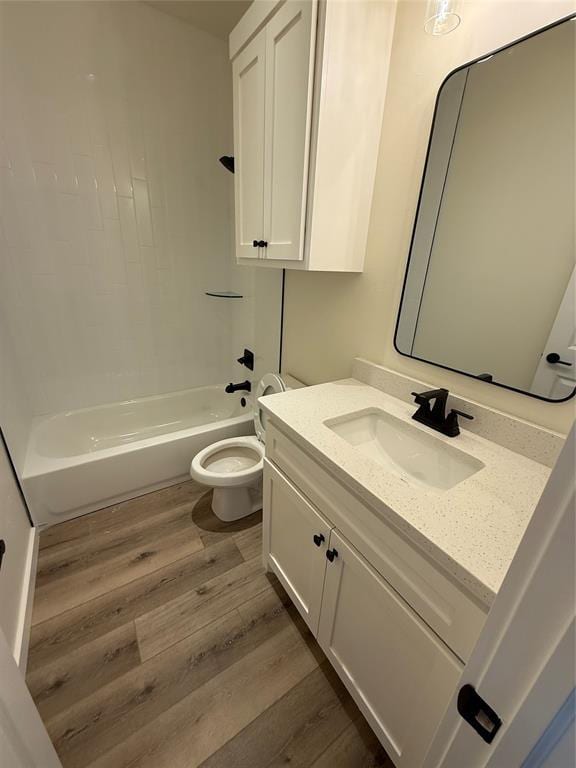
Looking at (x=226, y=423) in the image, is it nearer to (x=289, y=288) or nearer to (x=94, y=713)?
(x=289, y=288)

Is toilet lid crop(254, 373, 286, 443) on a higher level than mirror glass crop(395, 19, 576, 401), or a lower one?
lower

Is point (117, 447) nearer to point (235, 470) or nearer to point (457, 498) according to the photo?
point (235, 470)

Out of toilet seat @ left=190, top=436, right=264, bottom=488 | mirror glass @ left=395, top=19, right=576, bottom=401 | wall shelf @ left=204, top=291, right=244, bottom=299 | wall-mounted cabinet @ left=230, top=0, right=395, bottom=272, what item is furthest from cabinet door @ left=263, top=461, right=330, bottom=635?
wall shelf @ left=204, top=291, right=244, bottom=299

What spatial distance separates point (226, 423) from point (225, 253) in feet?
4.33

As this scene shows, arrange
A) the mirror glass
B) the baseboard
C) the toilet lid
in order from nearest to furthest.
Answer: the mirror glass
the baseboard
the toilet lid

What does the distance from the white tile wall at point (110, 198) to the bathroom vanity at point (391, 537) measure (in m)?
0.99

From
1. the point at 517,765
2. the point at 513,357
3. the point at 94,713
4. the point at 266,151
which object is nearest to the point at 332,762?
the point at 94,713

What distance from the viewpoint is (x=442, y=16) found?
883 millimetres

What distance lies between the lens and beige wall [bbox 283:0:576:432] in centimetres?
85

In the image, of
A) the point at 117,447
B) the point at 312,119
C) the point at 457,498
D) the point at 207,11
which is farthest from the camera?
the point at 117,447

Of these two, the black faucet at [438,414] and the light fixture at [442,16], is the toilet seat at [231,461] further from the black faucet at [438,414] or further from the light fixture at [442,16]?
the light fixture at [442,16]

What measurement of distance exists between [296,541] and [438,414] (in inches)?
26.3

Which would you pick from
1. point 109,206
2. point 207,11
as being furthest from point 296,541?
point 207,11

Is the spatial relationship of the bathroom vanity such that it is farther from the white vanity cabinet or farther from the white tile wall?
the white tile wall
